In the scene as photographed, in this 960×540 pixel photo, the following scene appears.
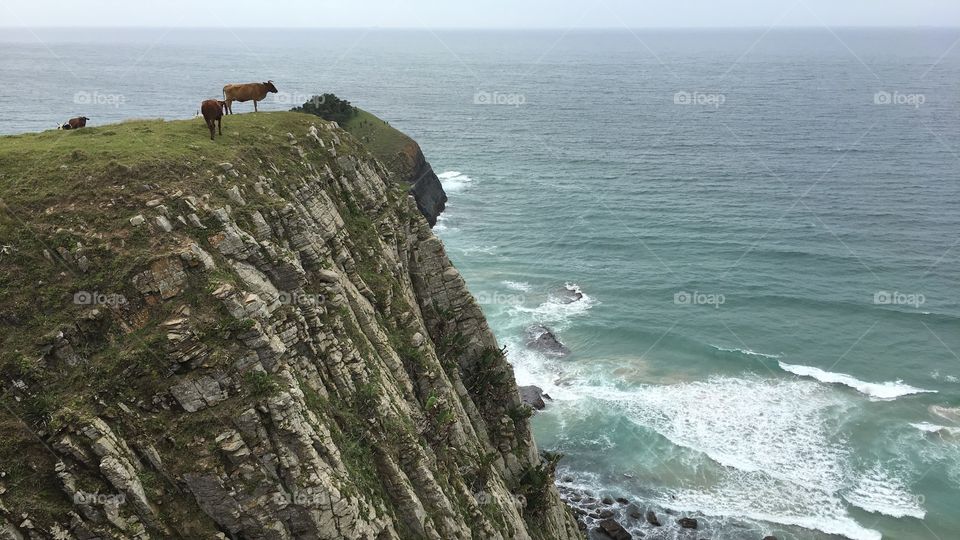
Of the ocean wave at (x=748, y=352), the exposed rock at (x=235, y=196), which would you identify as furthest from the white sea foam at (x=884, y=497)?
the exposed rock at (x=235, y=196)

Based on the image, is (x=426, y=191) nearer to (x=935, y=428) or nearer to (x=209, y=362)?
(x=935, y=428)

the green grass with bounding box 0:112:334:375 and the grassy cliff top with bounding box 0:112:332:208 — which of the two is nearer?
the green grass with bounding box 0:112:334:375

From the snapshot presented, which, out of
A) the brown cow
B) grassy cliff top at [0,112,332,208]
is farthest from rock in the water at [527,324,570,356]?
grassy cliff top at [0,112,332,208]

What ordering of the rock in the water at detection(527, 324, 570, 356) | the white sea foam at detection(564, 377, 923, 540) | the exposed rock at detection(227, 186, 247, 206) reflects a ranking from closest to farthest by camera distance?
the exposed rock at detection(227, 186, 247, 206) → the white sea foam at detection(564, 377, 923, 540) → the rock in the water at detection(527, 324, 570, 356)

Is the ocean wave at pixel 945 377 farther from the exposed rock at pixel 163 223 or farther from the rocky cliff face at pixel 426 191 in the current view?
the exposed rock at pixel 163 223

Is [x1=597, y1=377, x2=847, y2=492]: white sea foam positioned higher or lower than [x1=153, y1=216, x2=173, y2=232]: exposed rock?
lower

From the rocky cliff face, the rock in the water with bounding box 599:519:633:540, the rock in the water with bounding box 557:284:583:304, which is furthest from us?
the rocky cliff face

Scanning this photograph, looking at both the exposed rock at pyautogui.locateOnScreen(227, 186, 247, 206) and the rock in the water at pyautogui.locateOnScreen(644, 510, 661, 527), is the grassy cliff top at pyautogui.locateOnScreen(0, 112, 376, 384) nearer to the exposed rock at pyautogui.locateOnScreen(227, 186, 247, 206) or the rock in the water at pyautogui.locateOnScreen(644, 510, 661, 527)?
the exposed rock at pyautogui.locateOnScreen(227, 186, 247, 206)

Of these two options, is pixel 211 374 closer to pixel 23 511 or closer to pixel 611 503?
pixel 23 511

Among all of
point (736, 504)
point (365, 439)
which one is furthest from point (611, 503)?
point (365, 439)
